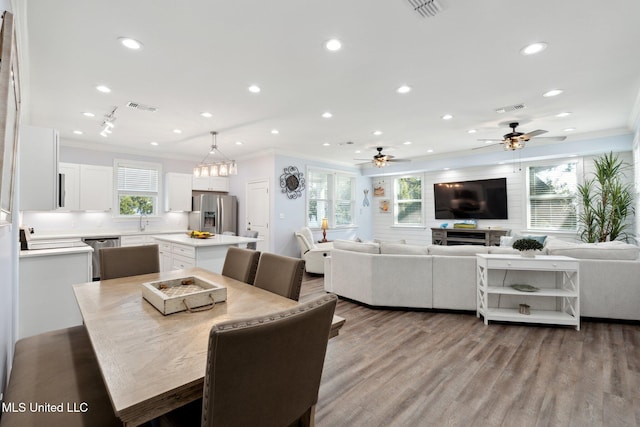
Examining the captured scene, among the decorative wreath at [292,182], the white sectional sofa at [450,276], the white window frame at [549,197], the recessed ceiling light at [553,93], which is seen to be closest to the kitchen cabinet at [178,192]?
the decorative wreath at [292,182]

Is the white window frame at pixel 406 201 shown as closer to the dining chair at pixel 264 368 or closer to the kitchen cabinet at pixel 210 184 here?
the kitchen cabinet at pixel 210 184

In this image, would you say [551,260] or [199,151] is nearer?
[551,260]

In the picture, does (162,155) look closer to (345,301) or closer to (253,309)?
(345,301)

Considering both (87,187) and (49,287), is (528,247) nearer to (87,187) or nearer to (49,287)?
(49,287)

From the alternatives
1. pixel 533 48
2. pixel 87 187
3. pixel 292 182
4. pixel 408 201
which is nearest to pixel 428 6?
pixel 533 48

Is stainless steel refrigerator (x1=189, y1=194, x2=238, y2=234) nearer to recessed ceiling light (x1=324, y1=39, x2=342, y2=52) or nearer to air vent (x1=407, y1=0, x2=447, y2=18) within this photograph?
recessed ceiling light (x1=324, y1=39, x2=342, y2=52)

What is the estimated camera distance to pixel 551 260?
3232mm

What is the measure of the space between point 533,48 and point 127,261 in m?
3.90

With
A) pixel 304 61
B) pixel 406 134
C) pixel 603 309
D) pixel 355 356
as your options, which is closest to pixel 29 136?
pixel 304 61

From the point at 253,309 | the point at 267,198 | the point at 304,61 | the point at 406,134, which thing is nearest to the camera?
the point at 253,309

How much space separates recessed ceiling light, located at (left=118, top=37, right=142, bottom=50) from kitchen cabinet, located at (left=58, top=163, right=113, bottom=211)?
413 cm

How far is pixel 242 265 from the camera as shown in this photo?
2.42 m

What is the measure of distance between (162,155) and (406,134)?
5246 millimetres

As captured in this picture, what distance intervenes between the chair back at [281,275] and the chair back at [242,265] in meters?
0.12
